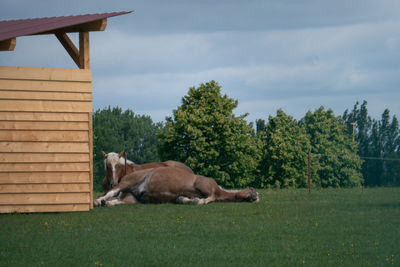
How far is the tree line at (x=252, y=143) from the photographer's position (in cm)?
4691

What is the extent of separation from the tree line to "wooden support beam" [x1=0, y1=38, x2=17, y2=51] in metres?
26.1

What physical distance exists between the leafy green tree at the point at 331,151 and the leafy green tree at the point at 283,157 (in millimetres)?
2310

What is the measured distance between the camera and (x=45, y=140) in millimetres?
11961

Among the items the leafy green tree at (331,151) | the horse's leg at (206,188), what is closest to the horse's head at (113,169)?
the horse's leg at (206,188)

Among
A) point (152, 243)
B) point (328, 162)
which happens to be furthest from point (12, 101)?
point (328, 162)

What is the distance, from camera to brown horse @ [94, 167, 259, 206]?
44.7ft

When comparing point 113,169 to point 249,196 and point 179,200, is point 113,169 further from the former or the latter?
point 249,196

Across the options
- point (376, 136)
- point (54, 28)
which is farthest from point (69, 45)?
point (376, 136)

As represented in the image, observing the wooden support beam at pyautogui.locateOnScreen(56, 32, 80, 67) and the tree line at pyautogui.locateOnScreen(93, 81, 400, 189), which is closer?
the wooden support beam at pyautogui.locateOnScreen(56, 32, 80, 67)

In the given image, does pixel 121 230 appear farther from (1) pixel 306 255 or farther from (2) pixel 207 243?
(1) pixel 306 255

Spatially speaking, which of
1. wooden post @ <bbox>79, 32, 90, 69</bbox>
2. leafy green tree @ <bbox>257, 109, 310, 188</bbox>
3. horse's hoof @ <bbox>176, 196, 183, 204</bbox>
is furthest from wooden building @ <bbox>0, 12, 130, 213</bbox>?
leafy green tree @ <bbox>257, 109, 310, 188</bbox>

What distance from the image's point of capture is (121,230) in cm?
856

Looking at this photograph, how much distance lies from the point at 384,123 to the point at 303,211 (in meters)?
76.3

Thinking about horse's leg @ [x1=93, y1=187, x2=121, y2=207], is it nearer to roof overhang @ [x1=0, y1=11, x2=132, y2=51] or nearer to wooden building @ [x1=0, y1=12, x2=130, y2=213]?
wooden building @ [x1=0, y1=12, x2=130, y2=213]
